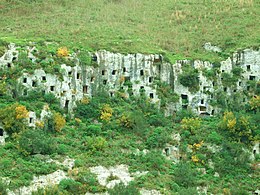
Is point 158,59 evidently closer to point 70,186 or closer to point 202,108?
point 202,108

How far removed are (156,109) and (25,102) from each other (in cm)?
1265

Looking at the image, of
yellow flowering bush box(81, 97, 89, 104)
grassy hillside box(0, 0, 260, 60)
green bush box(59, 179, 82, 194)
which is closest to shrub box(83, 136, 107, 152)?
green bush box(59, 179, 82, 194)

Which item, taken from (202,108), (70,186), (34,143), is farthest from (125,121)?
(70,186)

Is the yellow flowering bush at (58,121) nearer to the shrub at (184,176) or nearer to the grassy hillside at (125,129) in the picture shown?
the grassy hillside at (125,129)

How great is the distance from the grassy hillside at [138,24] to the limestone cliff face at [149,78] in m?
1.52

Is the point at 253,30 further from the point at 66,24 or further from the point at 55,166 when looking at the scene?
the point at 55,166

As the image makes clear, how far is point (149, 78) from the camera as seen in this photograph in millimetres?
50969

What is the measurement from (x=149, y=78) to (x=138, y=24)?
15.1m

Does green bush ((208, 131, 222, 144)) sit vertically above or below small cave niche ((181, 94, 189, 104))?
below

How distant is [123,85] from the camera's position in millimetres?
50000

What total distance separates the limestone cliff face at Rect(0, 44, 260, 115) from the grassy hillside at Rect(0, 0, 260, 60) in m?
1.52

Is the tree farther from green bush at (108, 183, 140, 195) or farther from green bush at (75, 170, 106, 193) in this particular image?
green bush at (108, 183, 140, 195)

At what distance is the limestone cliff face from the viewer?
158 feet

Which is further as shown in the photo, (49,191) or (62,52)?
(62,52)
